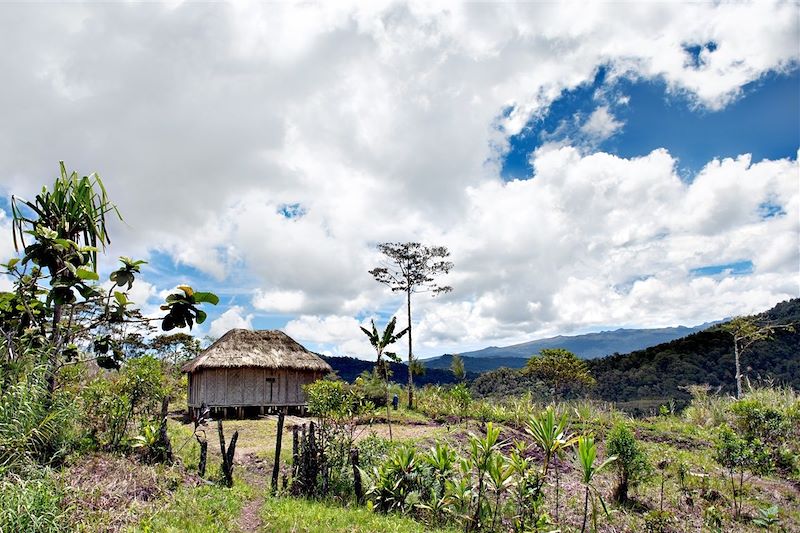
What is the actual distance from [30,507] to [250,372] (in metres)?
18.3

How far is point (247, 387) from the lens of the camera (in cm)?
2259

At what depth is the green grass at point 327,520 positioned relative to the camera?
20.7ft

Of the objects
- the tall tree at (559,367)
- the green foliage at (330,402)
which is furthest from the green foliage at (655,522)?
the tall tree at (559,367)

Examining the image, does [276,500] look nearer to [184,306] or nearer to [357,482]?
[357,482]

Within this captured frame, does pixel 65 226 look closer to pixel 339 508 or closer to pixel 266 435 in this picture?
pixel 339 508

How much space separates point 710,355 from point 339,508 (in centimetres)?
3810

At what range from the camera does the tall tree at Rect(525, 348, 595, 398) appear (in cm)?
2202

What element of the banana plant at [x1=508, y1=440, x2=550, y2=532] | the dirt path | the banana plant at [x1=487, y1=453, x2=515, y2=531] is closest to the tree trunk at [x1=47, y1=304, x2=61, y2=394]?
the dirt path

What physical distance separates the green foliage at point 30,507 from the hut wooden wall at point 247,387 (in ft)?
57.3

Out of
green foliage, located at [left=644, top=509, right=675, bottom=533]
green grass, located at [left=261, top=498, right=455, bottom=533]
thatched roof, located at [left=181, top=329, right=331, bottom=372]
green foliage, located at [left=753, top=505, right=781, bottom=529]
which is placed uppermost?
thatched roof, located at [left=181, top=329, right=331, bottom=372]

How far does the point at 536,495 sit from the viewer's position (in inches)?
260

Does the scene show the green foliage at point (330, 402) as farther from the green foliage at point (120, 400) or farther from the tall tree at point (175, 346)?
the tall tree at point (175, 346)

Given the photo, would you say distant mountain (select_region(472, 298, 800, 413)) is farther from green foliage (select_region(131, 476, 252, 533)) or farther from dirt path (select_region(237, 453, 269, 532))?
green foliage (select_region(131, 476, 252, 533))

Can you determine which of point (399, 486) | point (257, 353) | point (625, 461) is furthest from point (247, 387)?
point (625, 461)
